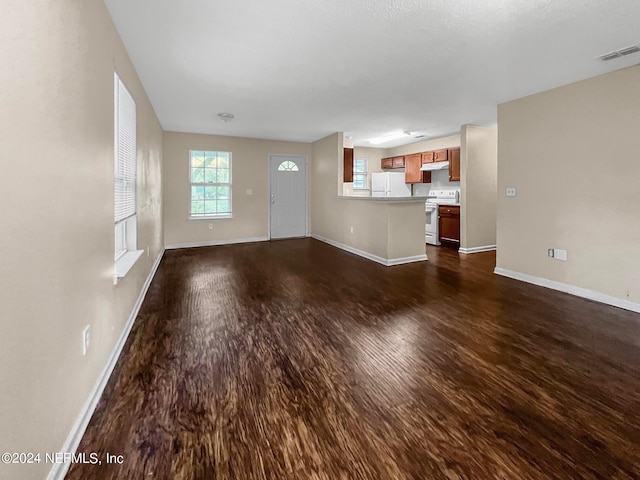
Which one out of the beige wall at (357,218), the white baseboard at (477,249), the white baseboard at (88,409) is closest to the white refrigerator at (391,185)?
the beige wall at (357,218)

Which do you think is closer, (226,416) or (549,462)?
(549,462)

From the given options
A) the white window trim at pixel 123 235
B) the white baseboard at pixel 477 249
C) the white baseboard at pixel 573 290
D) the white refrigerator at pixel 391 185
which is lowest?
the white baseboard at pixel 573 290

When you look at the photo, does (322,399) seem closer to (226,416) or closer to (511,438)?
(226,416)

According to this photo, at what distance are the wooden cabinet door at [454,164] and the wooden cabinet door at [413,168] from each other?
0.93m

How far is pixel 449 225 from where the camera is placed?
649 cm

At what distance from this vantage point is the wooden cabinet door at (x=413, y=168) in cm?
720

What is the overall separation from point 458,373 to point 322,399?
0.91 meters

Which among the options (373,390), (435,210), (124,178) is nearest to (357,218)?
(435,210)

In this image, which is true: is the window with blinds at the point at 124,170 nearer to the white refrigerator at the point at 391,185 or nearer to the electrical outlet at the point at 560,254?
the electrical outlet at the point at 560,254

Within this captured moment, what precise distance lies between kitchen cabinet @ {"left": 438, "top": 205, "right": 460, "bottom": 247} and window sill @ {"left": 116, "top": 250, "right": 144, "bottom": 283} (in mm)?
5646

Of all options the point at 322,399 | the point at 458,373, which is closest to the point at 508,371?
the point at 458,373

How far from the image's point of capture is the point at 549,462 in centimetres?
130

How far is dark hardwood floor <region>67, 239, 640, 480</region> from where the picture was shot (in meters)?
1.31

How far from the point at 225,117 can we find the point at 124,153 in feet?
8.90
